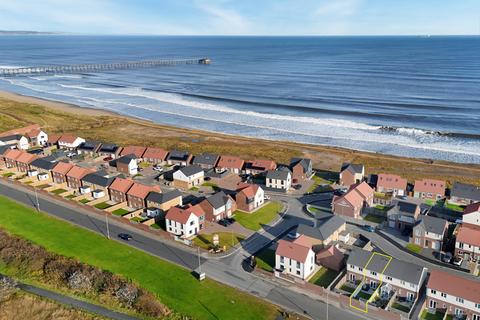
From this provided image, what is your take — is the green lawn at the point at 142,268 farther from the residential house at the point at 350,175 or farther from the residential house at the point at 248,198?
the residential house at the point at 350,175

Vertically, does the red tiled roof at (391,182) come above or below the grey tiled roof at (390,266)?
above

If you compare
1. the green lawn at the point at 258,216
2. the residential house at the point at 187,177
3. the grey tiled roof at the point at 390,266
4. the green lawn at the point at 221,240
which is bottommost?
the green lawn at the point at 221,240

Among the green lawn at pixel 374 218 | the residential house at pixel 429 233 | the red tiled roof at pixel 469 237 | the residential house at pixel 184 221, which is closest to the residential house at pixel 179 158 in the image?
the residential house at pixel 184 221

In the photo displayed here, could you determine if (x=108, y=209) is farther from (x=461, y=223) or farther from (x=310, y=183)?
(x=461, y=223)

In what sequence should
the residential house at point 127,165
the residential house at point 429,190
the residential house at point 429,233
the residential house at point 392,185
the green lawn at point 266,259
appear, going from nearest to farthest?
the green lawn at point 266,259, the residential house at point 429,233, the residential house at point 429,190, the residential house at point 392,185, the residential house at point 127,165

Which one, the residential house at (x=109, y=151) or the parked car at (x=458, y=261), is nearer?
the parked car at (x=458, y=261)

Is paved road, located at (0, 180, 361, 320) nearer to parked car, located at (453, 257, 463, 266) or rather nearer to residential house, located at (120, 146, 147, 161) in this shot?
parked car, located at (453, 257, 463, 266)

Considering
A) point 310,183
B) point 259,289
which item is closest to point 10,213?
point 259,289

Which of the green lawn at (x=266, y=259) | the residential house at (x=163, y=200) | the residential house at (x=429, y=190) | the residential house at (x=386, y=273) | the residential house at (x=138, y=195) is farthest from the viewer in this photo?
the residential house at (x=429, y=190)

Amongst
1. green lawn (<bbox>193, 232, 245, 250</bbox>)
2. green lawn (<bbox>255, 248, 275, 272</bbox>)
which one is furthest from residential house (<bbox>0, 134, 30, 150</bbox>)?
green lawn (<bbox>255, 248, 275, 272</bbox>)
